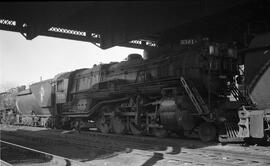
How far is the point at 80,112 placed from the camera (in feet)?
63.0

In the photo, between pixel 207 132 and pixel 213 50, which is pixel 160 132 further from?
pixel 213 50

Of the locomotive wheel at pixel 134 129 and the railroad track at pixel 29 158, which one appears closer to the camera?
the railroad track at pixel 29 158

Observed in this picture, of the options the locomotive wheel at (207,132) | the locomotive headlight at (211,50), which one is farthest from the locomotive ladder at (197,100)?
the locomotive headlight at (211,50)

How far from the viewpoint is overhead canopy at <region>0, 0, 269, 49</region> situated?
51.6 ft

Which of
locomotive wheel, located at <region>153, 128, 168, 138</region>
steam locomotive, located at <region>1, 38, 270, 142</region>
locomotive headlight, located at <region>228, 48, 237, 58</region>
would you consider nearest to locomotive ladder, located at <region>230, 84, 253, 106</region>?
steam locomotive, located at <region>1, 38, 270, 142</region>

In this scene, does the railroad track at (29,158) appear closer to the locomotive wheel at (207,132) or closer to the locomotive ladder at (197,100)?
the locomotive ladder at (197,100)

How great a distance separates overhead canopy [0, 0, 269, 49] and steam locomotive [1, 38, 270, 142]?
237 cm

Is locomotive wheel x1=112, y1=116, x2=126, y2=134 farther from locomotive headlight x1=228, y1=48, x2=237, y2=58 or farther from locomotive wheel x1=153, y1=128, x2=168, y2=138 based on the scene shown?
locomotive headlight x1=228, y1=48, x2=237, y2=58

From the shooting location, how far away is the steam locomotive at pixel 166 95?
42.2 ft

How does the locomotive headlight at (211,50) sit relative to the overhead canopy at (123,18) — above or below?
below

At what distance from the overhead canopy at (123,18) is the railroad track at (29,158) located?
6.65 metres

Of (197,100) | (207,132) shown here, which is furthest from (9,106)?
(207,132)

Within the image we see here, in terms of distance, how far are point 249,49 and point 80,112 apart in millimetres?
11046

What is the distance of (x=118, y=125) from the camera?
1694cm
